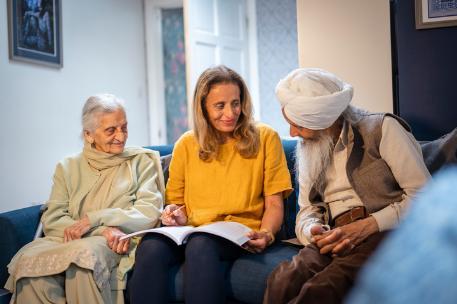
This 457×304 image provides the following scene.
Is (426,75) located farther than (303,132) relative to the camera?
Yes

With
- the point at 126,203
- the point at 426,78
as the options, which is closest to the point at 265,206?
the point at 126,203

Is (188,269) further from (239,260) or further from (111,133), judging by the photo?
(111,133)

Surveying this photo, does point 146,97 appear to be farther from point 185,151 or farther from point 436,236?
point 436,236

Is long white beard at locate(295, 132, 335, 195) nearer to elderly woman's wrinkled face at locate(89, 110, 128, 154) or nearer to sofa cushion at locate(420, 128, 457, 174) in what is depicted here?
sofa cushion at locate(420, 128, 457, 174)

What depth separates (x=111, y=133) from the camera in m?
2.31

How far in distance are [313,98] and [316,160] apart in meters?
0.23

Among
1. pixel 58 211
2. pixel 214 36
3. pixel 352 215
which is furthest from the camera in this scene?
pixel 214 36

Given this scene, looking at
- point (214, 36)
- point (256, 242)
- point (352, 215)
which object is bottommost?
point (256, 242)

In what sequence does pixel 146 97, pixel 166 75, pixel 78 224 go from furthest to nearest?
pixel 166 75
pixel 146 97
pixel 78 224

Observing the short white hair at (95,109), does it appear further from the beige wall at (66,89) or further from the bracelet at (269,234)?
the beige wall at (66,89)

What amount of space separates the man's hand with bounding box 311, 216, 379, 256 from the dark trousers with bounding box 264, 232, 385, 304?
0.02 m

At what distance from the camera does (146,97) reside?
519 centimetres

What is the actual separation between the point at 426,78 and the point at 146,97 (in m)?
3.00

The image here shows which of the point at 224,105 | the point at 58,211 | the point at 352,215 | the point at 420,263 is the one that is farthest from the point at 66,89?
the point at 420,263
